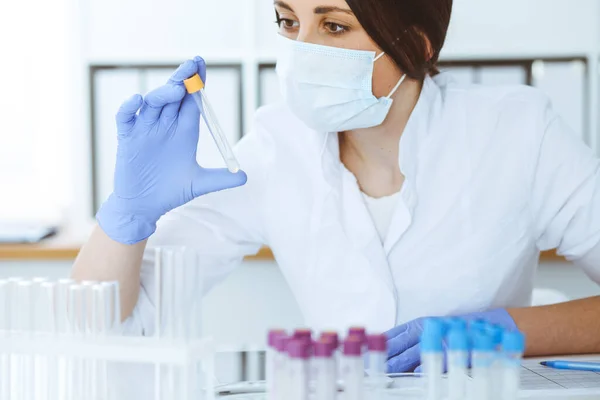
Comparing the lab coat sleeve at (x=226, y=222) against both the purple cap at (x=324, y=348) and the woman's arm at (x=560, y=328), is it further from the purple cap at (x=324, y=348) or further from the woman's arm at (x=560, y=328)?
the purple cap at (x=324, y=348)

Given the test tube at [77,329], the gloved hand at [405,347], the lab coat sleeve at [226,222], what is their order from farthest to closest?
1. the lab coat sleeve at [226,222]
2. the gloved hand at [405,347]
3. the test tube at [77,329]

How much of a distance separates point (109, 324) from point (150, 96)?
0.50 meters

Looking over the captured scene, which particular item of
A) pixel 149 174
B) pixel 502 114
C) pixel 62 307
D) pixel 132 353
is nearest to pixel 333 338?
pixel 132 353

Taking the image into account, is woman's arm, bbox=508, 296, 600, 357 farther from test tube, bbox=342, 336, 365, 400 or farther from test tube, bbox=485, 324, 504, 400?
test tube, bbox=342, 336, 365, 400

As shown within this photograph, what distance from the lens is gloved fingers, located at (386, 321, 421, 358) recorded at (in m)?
1.46

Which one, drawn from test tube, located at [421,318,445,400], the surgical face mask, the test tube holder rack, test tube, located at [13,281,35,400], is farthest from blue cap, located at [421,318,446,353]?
the surgical face mask

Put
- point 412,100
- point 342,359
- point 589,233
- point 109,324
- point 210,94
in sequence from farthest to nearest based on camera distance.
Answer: point 210,94, point 412,100, point 589,233, point 109,324, point 342,359

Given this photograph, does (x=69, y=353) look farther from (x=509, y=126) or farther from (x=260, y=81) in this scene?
(x=260, y=81)

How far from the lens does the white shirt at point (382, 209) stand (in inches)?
69.9

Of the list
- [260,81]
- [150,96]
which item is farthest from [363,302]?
[260,81]

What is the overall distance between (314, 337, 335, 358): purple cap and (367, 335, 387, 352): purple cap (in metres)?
0.07

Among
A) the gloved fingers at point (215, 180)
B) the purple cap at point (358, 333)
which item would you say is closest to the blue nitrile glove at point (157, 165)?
the gloved fingers at point (215, 180)

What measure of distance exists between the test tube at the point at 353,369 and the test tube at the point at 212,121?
540 millimetres

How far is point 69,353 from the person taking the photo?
1034mm
